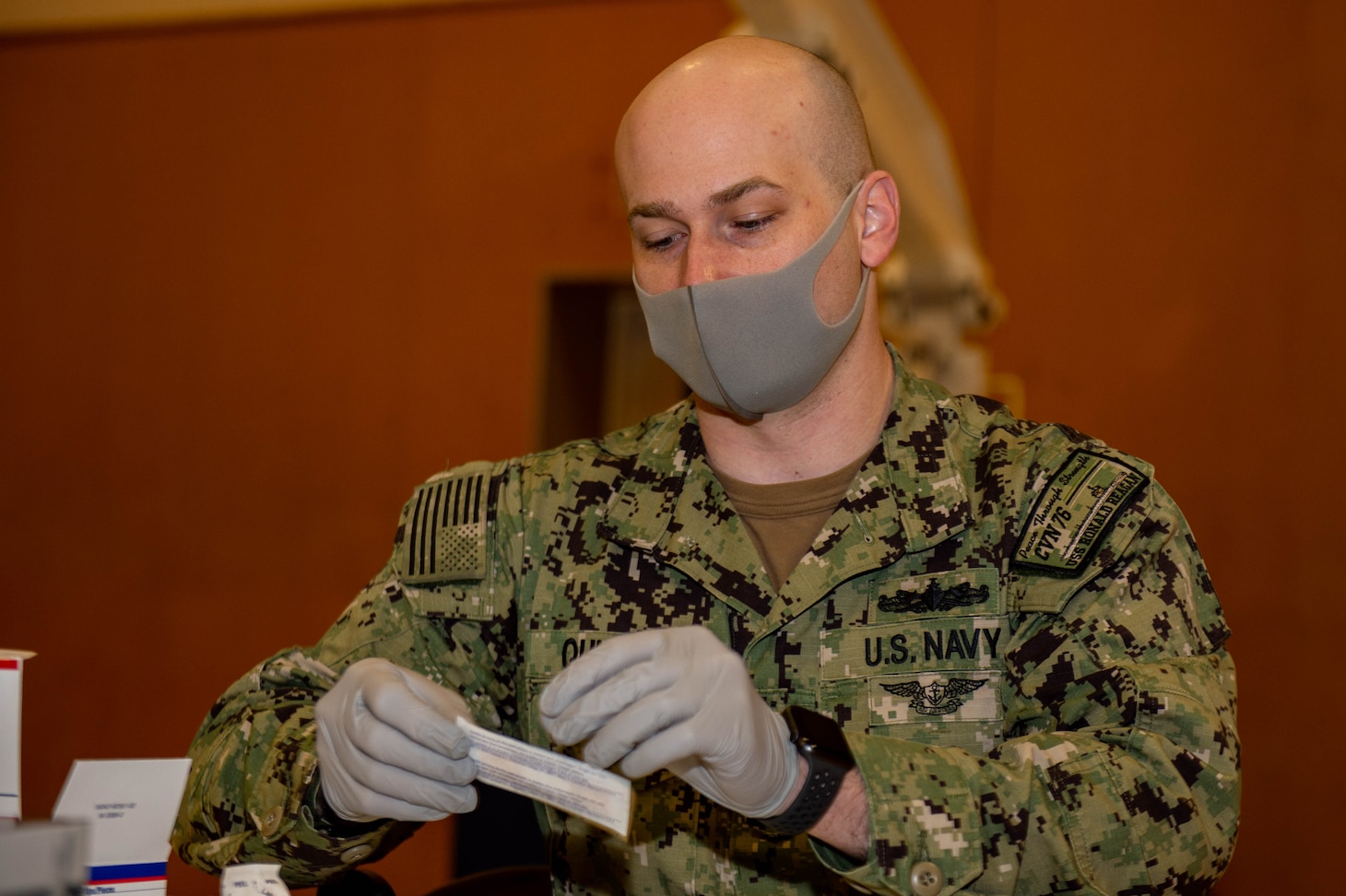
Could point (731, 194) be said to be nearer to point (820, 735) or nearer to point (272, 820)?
point (820, 735)

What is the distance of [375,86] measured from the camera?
439cm

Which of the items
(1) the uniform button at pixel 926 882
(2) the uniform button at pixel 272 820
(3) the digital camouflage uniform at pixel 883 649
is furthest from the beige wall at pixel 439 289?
(2) the uniform button at pixel 272 820

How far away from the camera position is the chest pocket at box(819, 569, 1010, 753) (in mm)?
1482

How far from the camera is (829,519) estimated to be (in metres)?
1.60

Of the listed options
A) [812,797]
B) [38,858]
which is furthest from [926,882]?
[38,858]

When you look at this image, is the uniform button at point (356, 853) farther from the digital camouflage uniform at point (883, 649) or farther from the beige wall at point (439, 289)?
the beige wall at point (439, 289)

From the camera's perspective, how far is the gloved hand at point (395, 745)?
3.75 feet

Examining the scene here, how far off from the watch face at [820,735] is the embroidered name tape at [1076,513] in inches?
16.6

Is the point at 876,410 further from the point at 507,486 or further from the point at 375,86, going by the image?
the point at 375,86

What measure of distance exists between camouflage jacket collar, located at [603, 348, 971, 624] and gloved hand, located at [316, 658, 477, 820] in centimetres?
48

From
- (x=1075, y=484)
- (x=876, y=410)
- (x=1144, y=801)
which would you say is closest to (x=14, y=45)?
(x=876, y=410)

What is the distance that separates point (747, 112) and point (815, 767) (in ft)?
2.72

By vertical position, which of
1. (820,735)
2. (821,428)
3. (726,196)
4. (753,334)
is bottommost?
(820,735)

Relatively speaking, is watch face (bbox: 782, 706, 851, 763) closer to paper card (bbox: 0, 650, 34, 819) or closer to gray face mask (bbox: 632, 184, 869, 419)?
gray face mask (bbox: 632, 184, 869, 419)
